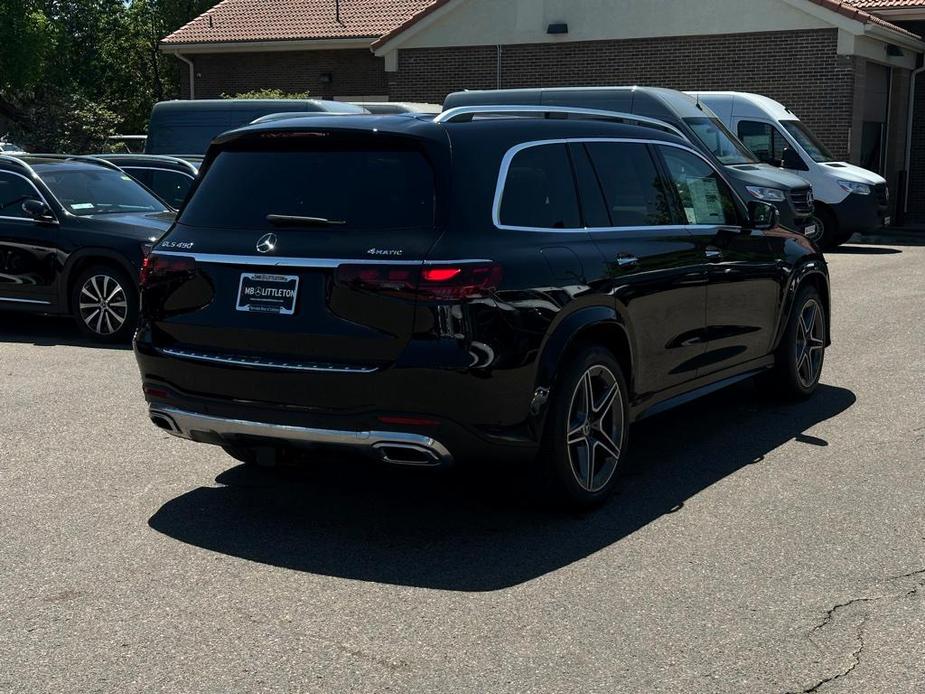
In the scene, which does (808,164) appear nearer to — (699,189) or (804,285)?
(804,285)

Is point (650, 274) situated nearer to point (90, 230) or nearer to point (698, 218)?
point (698, 218)

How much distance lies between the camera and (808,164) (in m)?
21.0

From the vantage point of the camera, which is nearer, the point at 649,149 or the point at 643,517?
the point at 643,517

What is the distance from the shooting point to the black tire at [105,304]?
11695 millimetres

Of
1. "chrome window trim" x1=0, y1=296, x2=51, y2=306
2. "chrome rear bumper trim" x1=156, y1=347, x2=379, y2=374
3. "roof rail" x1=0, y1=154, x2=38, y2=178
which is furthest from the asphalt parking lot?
"roof rail" x1=0, y1=154, x2=38, y2=178

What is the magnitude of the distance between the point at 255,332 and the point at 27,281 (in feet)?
23.4

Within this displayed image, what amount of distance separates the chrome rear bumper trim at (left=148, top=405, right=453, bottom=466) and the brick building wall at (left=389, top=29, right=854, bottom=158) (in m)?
21.3

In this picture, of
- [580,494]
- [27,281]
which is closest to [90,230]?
[27,281]

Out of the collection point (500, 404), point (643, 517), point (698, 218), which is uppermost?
point (698, 218)

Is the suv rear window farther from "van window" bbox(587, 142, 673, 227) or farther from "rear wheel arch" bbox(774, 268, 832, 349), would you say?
"rear wheel arch" bbox(774, 268, 832, 349)

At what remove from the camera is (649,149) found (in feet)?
23.3

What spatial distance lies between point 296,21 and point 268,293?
30466 millimetres

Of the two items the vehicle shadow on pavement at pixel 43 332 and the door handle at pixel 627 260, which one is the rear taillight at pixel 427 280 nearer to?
the door handle at pixel 627 260

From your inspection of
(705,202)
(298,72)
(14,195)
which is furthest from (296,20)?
(705,202)
